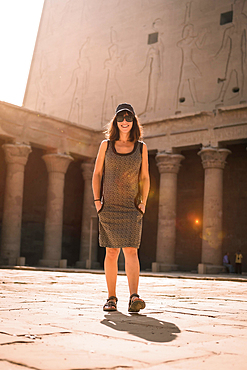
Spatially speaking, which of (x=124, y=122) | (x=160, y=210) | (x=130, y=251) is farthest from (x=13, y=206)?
(x=130, y=251)

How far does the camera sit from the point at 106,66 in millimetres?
26281

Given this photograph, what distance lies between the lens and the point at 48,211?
2039 centimetres

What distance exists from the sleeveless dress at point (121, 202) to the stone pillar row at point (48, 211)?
561 inches

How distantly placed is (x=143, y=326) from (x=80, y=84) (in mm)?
25109

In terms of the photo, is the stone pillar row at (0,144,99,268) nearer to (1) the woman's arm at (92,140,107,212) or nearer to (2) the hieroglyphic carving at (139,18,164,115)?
(2) the hieroglyphic carving at (139,18,164,115)

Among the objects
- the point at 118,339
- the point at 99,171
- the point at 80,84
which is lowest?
the point at 118,339

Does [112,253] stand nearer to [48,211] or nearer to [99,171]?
[99,171]

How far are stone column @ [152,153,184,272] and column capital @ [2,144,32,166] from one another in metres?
5.39

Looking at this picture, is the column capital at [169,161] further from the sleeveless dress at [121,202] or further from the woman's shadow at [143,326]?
the woman's shadow at [143,326]

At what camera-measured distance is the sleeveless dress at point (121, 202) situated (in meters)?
4.52

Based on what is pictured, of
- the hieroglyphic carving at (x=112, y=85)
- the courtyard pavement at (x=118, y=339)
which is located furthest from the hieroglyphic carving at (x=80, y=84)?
the courtyard pavement at (x=118, y=339)

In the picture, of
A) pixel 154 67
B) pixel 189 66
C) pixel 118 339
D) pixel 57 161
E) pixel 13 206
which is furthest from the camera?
pixel 154 67

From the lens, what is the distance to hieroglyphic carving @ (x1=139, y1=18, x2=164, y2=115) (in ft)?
78.2

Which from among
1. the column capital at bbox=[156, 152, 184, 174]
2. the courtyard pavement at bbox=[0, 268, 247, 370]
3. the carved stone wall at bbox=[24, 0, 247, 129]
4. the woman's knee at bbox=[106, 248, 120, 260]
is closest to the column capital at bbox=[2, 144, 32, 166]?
the column capital at bbox=[156, 152, 184, 174]
